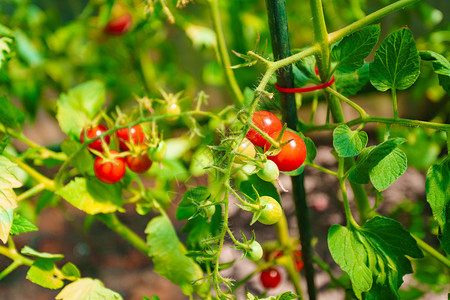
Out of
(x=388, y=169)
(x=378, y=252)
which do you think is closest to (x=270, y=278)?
(x=378, y=252)

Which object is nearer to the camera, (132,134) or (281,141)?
(281,141)

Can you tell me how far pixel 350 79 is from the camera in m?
0.62

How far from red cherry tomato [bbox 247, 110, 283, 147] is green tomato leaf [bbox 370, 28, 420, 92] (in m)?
0.16

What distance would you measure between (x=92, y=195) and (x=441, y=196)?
0.58 metres

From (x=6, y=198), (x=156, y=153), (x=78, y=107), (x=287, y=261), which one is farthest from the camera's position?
(x=287, y=261)

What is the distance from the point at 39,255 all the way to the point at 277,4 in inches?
21.9

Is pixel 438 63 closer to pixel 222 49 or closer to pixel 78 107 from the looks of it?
pixel 222 49

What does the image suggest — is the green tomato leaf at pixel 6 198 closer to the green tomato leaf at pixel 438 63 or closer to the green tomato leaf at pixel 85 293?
the green tomato leaf at pixel 85 293

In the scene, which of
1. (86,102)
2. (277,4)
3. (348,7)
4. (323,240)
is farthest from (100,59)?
(277,4)

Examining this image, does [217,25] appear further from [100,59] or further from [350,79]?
[100,59]

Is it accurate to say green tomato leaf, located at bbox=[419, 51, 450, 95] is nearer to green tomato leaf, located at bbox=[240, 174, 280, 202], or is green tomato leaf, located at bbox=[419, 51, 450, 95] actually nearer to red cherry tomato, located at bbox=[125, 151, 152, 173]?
green tomato leaf, located at bbox=[240, 174, 280, 202]

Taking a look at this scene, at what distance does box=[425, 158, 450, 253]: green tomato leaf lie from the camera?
1.63 feet

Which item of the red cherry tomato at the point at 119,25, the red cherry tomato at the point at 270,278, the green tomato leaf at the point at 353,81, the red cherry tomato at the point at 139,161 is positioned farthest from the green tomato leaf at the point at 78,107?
the red cherry tomato at the point at 119,25

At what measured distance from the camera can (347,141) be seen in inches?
20.3
